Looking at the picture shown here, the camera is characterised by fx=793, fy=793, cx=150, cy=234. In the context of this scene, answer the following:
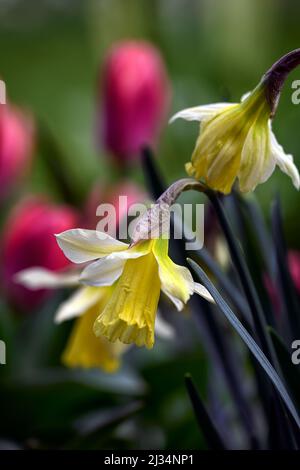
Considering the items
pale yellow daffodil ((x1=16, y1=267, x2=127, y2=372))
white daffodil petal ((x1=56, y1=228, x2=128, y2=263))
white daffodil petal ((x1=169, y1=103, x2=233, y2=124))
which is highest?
white daffodil petal ((x1=169, y1=103, x2=233, y2=124))

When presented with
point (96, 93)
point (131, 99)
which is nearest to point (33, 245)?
point (131, 99)

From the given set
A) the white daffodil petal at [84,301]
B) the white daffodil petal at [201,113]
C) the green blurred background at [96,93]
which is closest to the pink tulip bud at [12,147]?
the green blurred background at [96,93]

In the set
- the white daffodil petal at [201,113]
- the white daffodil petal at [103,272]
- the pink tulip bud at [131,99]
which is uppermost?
the pink tulip bud at [131,99]

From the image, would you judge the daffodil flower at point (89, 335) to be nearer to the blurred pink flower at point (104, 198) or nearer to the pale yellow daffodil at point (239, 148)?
the pale yellow daffodil at point (239, 148)

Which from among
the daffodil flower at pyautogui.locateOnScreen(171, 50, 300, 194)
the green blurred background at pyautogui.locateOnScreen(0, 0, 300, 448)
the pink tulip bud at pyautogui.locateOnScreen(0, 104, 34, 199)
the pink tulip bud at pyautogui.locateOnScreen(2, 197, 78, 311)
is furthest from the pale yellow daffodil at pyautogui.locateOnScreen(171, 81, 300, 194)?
the pink tulip bud at pyautogui.locateOnScreen(0, 104, 34, 199)

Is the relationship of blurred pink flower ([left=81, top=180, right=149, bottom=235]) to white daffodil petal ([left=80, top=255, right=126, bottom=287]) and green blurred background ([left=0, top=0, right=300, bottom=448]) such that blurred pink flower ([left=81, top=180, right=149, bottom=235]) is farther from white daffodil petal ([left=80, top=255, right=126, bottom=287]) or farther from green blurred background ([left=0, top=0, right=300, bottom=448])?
white daffodil petal ([left=80, top=255, right=126, bottom=287])

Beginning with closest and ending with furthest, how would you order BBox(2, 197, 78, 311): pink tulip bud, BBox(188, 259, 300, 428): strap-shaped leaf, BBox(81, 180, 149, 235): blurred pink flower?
BBox(188, 259, 300, 428): strap-shaped leaf → BBox(2, 197, 78, 311): pink tulip bud → BBox(81, 180, 149, 235): blurred pink flower
